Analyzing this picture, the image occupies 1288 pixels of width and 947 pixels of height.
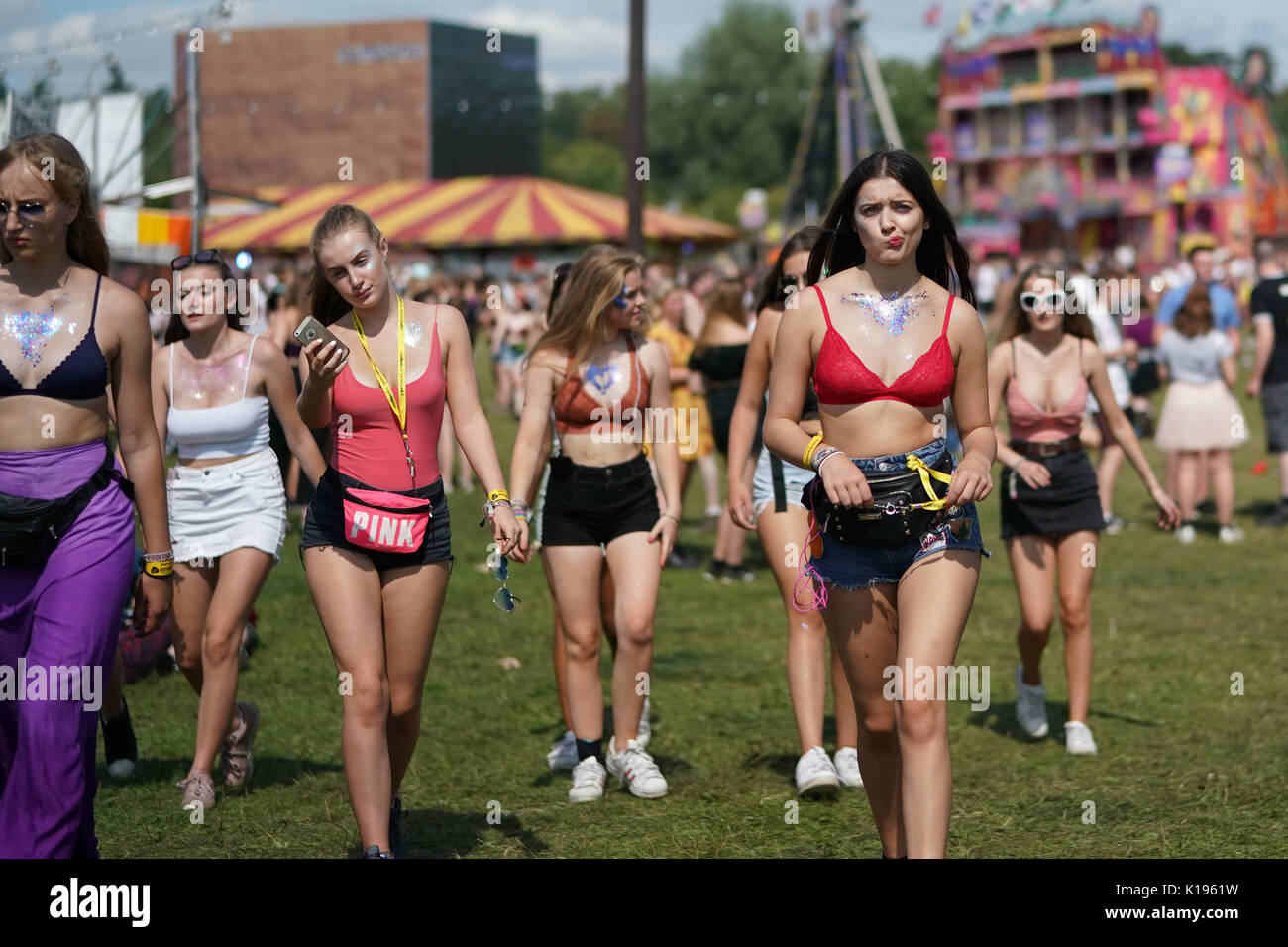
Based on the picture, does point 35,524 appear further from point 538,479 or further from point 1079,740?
point 1079,740

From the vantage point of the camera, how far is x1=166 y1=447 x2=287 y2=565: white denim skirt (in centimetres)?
602

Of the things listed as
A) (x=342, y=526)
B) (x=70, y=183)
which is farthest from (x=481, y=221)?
(x=70, y=183)

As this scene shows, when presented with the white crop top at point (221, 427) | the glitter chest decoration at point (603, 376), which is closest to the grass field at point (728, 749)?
the white crop top at point (221, 427)

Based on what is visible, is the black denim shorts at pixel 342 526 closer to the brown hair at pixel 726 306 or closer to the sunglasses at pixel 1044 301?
the sunglasses at pixel 1044 301

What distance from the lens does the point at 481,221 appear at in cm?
4591

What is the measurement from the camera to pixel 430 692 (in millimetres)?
7836

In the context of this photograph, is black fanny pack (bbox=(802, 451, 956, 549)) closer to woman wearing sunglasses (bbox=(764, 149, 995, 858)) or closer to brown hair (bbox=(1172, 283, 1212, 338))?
woman wearing sunglasses (bbox=(764, 149, 995, 858))

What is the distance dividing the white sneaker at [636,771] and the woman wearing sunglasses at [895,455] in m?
1.80

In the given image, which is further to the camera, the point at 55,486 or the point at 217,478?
the point at 217,478

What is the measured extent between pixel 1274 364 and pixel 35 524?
10965 mm

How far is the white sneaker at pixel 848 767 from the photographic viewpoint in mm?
6199

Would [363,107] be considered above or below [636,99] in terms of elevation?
above
